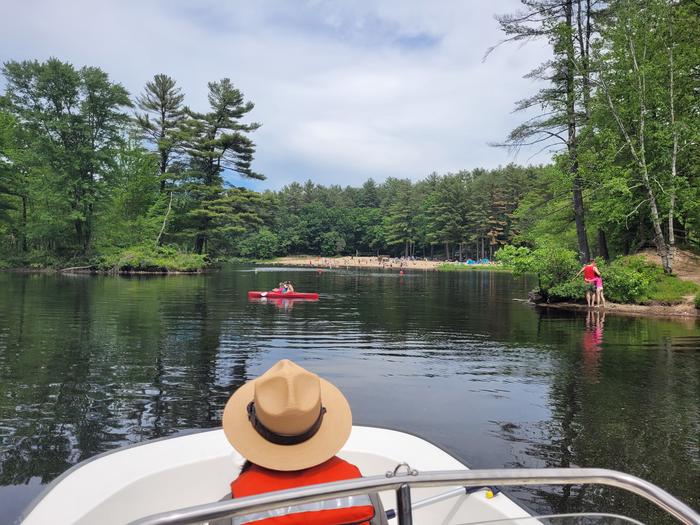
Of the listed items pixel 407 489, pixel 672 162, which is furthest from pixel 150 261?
pixel 407 489

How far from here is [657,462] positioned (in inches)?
209

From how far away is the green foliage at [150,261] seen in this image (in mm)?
43969

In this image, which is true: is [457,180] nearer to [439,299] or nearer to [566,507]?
[439,299]

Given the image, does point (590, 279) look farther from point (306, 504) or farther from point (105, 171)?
point (105, 171)

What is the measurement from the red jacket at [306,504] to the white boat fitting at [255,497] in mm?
130

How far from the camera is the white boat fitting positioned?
66.1 inches

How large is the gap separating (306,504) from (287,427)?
322 mm

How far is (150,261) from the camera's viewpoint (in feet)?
145

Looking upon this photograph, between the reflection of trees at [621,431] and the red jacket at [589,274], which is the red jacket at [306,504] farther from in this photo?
the red jacket at [589,274]

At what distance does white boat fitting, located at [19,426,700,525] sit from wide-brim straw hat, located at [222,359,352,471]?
1.00ft

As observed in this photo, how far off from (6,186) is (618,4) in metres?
49.6

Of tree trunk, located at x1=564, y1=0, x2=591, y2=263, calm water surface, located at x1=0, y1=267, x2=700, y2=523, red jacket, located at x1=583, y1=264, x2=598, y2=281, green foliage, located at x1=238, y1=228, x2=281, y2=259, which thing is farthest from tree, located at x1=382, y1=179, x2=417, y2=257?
calm water surface, located at x1=0, y1=267, x2=700, y2=523

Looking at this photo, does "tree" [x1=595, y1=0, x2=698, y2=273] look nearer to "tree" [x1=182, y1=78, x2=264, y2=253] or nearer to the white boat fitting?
the white boat fitting

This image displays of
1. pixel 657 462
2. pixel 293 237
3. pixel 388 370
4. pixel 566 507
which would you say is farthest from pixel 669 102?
pixel 293 237
